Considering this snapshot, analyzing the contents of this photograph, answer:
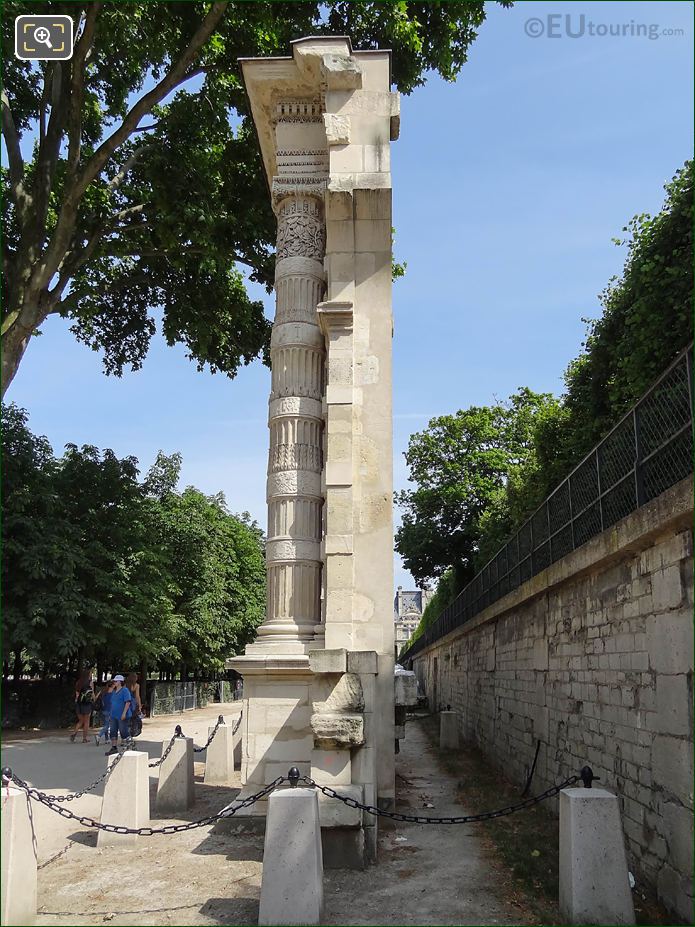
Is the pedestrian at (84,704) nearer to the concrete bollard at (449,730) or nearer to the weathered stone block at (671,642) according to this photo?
the concrete bollard at (449,730)

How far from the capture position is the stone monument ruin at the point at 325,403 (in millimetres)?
9383

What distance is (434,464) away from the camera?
38.3 metres

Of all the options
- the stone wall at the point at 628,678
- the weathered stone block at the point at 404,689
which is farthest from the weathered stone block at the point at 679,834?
the weathered stone block at the point at 404,689

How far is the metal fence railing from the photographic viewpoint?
637cm

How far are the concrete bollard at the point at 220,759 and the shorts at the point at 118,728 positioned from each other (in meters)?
3.68

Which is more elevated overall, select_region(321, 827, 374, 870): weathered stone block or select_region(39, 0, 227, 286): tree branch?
select_region(39, 0, 227, 286): tree branch

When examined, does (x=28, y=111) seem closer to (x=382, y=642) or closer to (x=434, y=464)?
(x=382, y=642)

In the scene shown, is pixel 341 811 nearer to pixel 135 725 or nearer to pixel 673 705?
pixel 673 705

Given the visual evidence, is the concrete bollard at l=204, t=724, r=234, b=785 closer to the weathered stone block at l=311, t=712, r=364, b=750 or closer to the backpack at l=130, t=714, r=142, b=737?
the backpack at l=130, t=714, r=142, b=737

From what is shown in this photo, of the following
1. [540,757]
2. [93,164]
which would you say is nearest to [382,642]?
[540,757]

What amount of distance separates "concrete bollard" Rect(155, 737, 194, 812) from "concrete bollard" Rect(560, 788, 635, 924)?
6.03 metres

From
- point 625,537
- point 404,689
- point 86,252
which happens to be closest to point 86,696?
point 86,252

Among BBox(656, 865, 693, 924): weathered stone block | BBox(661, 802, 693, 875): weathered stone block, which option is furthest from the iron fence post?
BBox(656, 865, 693, 924): weathered stone block

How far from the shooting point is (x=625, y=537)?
6.93 meters
